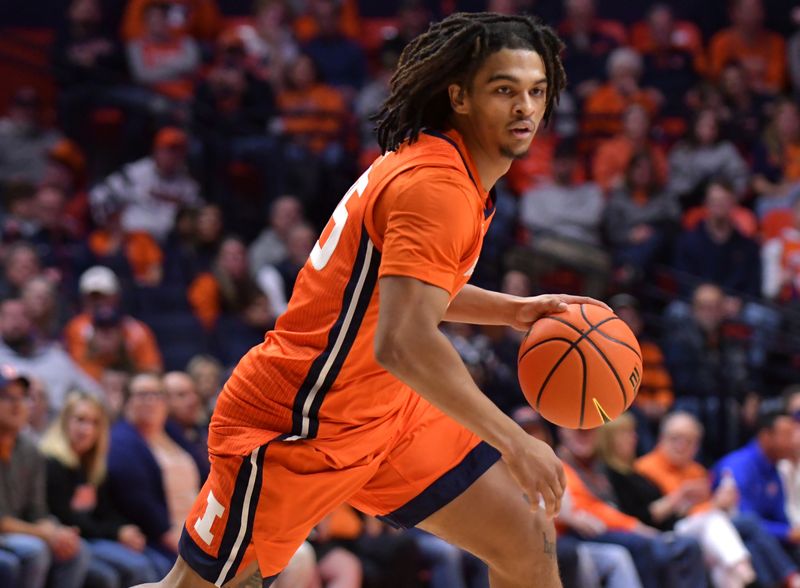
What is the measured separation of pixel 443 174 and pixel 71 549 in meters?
3.73

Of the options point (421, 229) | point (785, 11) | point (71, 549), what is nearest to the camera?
point (421, 229)

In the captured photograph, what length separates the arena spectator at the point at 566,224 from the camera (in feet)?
34.1

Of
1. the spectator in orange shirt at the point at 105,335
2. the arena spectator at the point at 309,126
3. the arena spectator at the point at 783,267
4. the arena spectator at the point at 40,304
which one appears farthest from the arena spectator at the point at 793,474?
the arena spectator at the point at 40,304

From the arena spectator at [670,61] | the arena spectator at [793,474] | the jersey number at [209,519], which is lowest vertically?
the arena spectator at [793,474]

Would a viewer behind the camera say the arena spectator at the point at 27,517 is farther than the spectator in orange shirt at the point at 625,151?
No

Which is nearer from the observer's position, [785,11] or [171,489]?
[171,489]

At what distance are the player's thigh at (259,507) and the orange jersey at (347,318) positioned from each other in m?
0.06

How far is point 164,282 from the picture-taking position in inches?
389

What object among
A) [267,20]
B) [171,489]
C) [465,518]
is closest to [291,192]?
[267,20]

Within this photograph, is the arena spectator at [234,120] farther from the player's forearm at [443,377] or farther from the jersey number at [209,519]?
the player's forearm at [443,377]

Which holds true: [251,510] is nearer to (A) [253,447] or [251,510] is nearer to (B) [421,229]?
(A) [253,447]

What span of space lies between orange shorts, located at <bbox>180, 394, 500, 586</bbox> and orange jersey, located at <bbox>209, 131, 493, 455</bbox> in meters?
0.04

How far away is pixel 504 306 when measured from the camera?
14.0ft

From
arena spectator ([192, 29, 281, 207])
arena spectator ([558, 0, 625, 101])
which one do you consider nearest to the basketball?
arena spectator ([192, 29, 281, 207])
